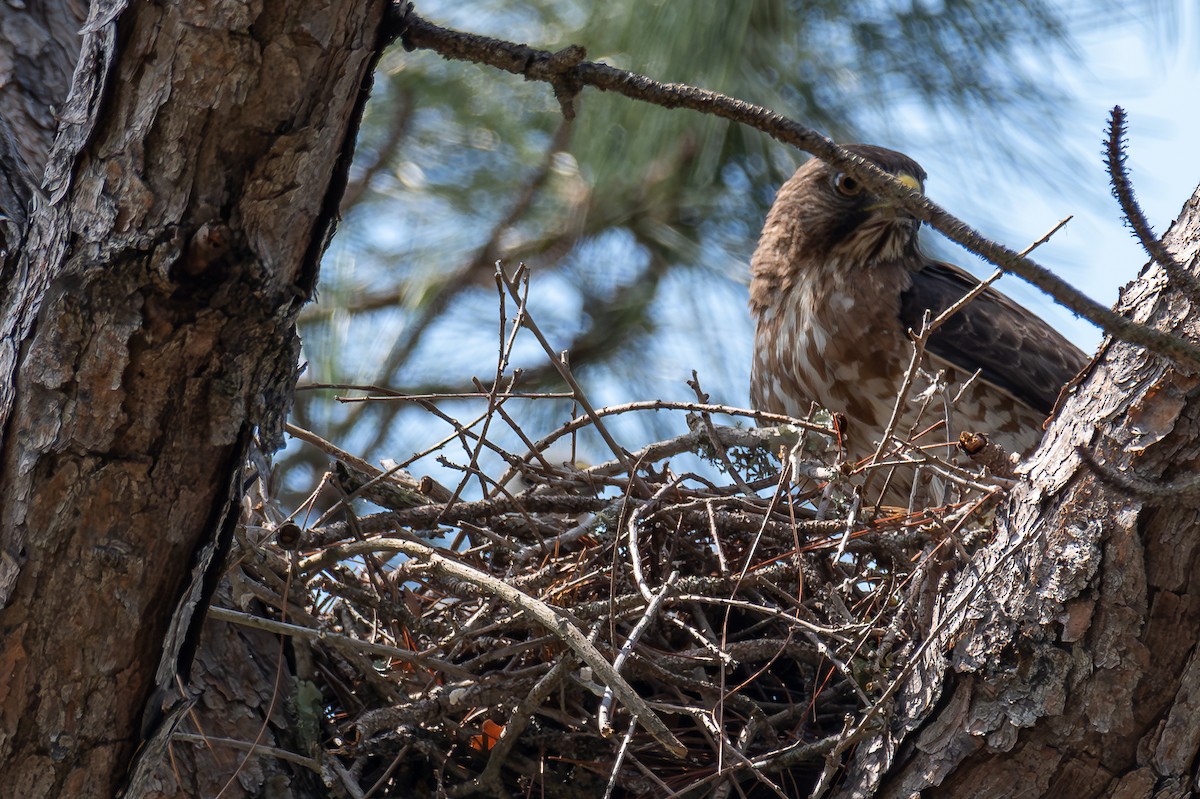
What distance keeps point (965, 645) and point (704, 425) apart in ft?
3.32

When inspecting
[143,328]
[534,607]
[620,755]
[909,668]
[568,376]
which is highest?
[568,376]

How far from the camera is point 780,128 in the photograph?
5.85 ft

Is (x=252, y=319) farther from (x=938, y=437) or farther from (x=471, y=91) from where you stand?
(x=471, y=91)

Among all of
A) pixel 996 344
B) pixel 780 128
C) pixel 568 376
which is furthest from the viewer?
pixel 996 344

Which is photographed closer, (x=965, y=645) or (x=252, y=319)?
→ (x=252, y=319)

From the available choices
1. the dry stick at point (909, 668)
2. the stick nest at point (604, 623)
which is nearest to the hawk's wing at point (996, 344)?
the stick nest at point (604, 623)

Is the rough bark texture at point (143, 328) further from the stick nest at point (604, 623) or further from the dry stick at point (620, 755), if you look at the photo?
the dry stick at point (620, 755)

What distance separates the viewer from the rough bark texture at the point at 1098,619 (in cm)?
206

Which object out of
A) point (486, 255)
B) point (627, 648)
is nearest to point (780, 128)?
point (627, 648)

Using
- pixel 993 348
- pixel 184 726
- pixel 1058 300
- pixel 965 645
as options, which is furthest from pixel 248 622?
pixel 993 348

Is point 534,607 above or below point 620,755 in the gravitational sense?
above

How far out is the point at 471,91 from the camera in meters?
6.06

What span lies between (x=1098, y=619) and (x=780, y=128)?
958 mm

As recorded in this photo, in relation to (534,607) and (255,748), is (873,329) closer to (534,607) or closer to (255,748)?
(534,607)
